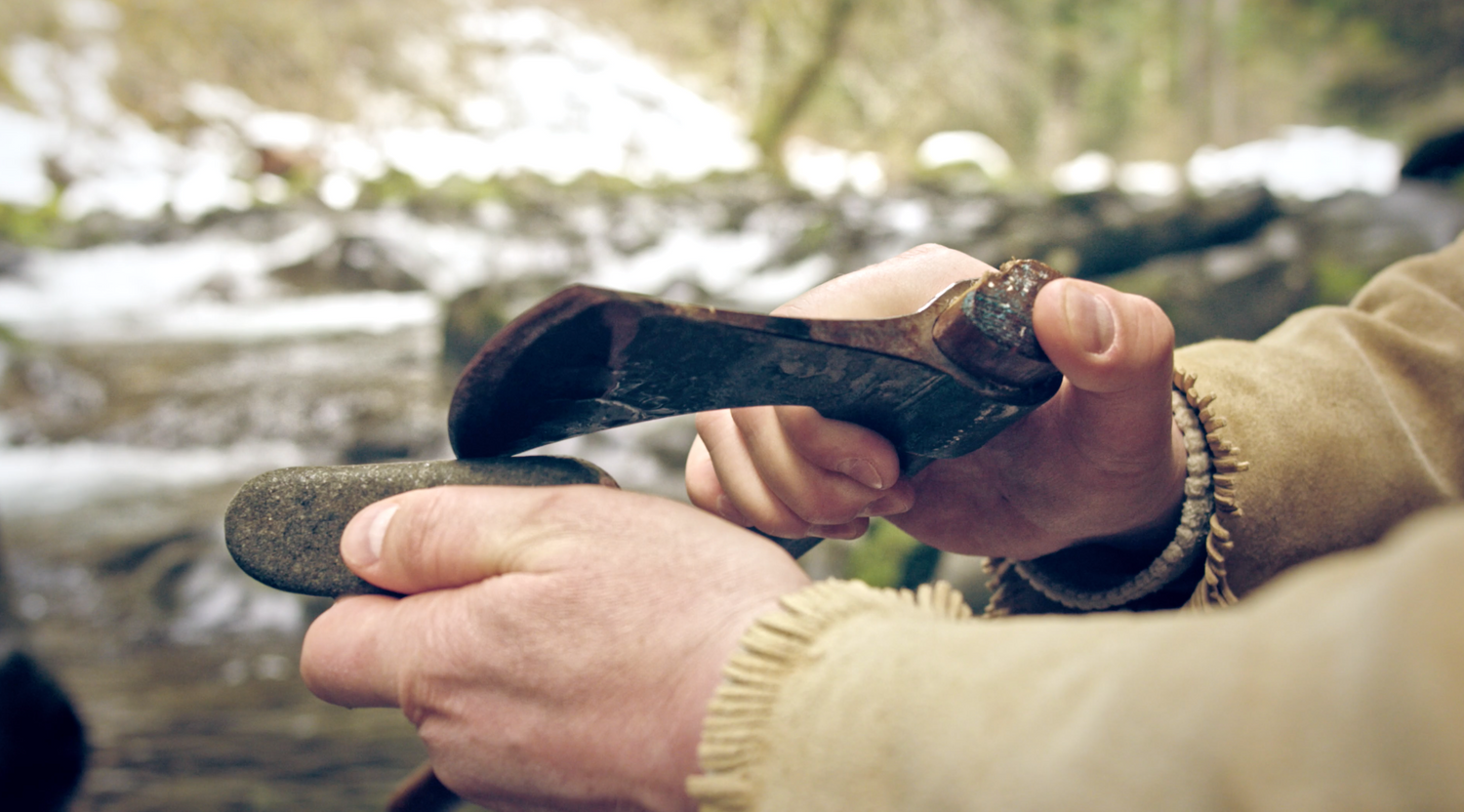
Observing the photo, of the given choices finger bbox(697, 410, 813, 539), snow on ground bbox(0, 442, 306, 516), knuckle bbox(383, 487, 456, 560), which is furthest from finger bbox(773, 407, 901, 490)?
snow on ground bbox(0, 442, 306, 516)

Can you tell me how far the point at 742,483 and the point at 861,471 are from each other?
18cm

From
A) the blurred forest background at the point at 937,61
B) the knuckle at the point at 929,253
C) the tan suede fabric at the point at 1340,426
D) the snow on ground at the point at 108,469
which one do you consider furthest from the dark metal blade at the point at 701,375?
the blurred forest background at the point at 937,61

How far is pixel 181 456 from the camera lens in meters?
5.57

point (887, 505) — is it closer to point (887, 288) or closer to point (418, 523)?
point (887, 288)

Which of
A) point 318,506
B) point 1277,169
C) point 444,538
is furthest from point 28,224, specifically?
point 1277,169

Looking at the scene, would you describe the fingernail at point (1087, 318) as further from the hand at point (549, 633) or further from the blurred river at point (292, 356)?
the blurred river at point (292, 356)

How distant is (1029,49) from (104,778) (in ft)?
59.9

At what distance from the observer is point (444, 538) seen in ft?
2.75

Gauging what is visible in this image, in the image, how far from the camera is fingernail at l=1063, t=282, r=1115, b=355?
0.93 metres

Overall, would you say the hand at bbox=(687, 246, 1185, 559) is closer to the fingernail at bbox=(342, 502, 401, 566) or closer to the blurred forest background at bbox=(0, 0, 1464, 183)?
the fingernail at bbox=(342, 502, 401, 566)

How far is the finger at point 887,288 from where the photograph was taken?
3.47 feet

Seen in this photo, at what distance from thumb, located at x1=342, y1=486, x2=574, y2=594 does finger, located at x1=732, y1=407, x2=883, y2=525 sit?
31cm

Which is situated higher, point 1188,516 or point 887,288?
point 887,288

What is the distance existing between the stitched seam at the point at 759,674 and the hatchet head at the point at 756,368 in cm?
26
